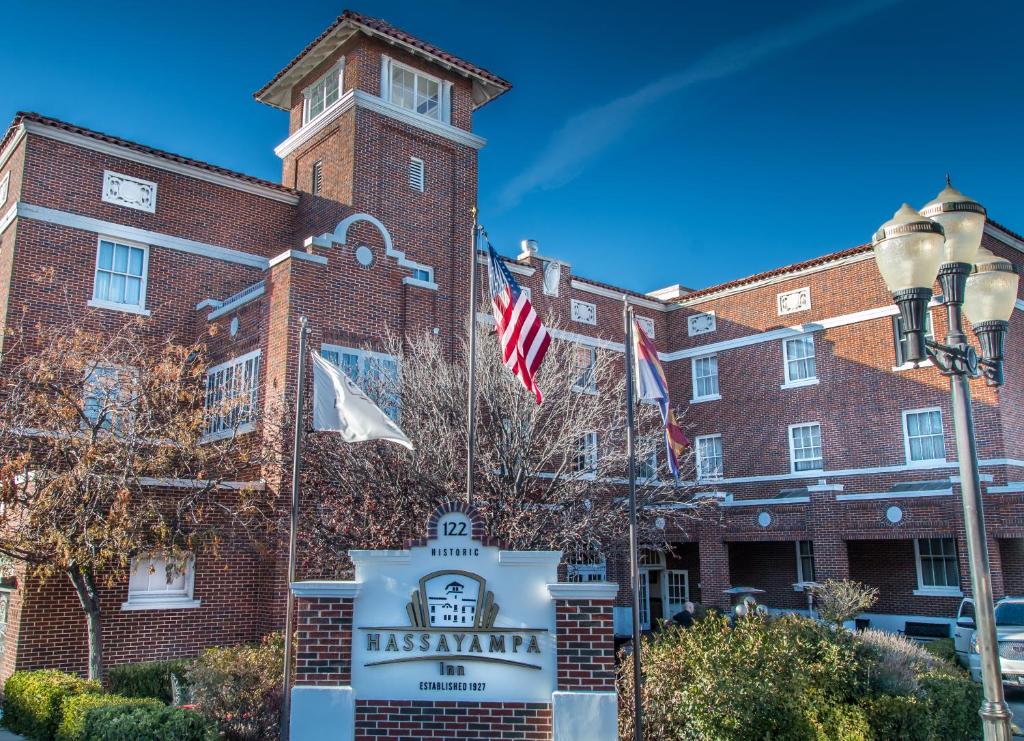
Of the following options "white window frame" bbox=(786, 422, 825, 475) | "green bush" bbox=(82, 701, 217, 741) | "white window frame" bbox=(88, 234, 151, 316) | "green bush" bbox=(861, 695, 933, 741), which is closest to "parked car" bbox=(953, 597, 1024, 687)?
"green bush" bbox=(861, 695, 933, 741)

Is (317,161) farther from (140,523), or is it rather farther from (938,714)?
(938,714)

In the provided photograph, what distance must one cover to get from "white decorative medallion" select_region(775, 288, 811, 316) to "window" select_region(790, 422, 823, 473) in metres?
4.04

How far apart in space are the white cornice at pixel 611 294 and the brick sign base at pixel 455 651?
21.0 meters

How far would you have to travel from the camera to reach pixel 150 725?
10477 millimetres

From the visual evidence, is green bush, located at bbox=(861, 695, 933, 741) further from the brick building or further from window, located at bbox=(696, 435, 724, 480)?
window, located at bbox=(696, 435, 724, 480)

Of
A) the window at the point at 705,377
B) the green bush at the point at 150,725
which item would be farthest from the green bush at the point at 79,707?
the window at the point at 705,377

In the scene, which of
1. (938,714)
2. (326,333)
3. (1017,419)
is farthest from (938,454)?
(326,333)

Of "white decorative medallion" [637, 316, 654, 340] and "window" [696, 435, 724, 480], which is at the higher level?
"white decorative medallion" [637, 316, 654, 340]

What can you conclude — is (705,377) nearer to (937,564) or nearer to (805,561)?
(805,561)

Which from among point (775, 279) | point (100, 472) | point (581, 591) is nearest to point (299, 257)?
point (100, 472)

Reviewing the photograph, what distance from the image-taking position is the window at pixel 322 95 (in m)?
26.4

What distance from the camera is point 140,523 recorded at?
14484 mm

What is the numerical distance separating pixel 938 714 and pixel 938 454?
54.3ft

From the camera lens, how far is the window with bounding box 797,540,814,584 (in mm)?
29234
